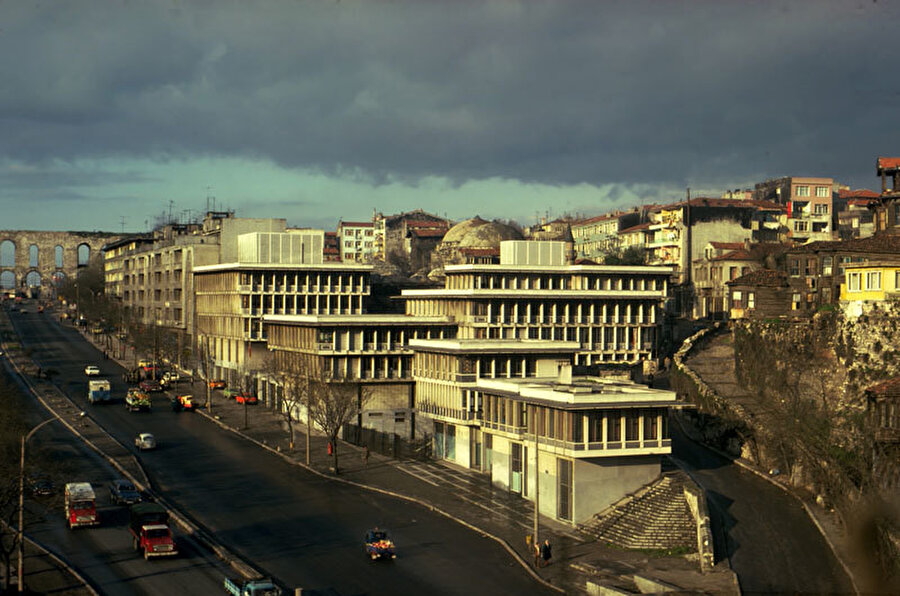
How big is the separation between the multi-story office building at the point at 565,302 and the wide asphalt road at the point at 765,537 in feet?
120

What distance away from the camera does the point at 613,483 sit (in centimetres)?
7106

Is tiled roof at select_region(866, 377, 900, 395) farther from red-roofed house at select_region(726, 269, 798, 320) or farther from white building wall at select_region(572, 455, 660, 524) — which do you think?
red-roofed house at select_region(726, 269, 798, 320)

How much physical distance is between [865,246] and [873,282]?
17.9 meters

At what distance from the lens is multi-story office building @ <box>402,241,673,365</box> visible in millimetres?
119812

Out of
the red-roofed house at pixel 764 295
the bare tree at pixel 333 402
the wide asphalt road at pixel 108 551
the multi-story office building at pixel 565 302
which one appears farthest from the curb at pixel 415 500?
the red-roofed house at pixel 764 295

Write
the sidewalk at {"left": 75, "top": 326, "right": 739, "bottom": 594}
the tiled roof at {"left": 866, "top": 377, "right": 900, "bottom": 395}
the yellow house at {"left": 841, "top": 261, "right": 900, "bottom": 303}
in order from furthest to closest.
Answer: the yellow house at {"left": 841, "top": 261, "right": 900, "bottom": 303}
the tiled roof at {"left": 866, "top": 377, "right": 900, "bottom": 395}
the sidewalk at {"left": 75, "top": 326, "right": 739, "bottom": 594}

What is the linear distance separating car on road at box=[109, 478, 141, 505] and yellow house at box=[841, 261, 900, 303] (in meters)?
65.1

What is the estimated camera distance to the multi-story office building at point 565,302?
119812 mm

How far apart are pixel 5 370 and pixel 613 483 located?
106759 mm

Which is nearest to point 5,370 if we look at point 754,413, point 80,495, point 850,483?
point 80,495

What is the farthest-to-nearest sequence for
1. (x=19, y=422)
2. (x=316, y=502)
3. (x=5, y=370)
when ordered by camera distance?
(x=5, y=370) < (x=19, y=422) < (x=316, y=502)

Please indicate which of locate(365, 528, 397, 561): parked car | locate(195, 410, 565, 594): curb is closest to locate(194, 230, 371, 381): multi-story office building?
locate(195, 410, 565, 594): curb

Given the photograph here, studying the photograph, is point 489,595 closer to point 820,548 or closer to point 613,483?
point 613,483

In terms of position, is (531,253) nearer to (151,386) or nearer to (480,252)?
(151,386)
